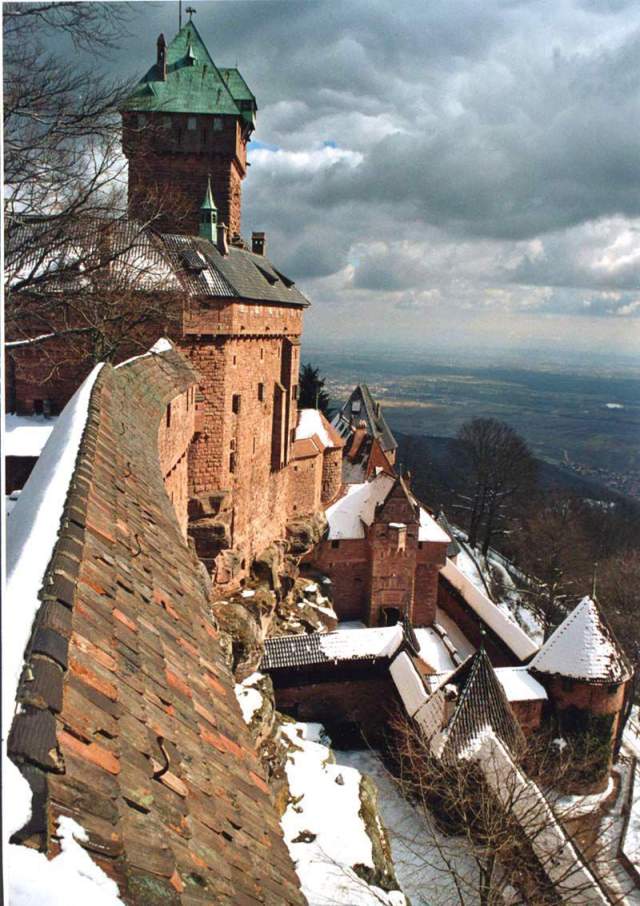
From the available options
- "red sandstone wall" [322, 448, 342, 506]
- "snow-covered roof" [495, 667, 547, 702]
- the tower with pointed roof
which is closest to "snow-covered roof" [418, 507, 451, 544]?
"red sandstone wall" [322, 448, 342, 506]

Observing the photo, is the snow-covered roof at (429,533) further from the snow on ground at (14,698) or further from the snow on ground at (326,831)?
the snow on ground at (14,698)

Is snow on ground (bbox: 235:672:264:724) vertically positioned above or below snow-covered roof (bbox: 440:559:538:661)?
above

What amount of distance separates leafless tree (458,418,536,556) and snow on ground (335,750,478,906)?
30634 mm

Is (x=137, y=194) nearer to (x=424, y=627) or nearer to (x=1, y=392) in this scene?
(x=1, y=392)

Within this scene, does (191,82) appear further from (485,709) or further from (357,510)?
(485,709)

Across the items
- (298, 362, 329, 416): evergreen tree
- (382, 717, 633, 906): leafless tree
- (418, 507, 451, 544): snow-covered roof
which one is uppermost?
(298, 362, 329, 416): evergreen tree

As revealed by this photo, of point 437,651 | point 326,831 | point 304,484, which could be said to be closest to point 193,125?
point 304,484

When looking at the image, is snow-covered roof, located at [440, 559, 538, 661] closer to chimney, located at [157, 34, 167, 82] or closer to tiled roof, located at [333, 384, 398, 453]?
tiled roof, located at [333, 384, 398, 453]

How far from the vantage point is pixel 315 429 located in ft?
90.8

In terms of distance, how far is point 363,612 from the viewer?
87.0 feet

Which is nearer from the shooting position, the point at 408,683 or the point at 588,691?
the point at 588,691

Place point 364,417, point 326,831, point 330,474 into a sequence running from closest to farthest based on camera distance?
point 326,831 < point 330,474 < point 364,417

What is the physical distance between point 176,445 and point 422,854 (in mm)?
11011

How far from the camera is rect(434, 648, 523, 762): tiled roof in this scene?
15.4 m
